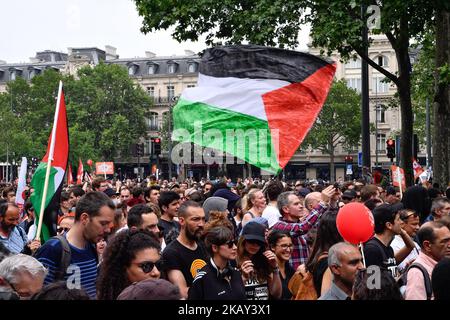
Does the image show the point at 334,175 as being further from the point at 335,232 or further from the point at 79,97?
the point at 335,232

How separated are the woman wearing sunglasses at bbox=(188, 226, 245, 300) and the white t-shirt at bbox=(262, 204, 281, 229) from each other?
316cm

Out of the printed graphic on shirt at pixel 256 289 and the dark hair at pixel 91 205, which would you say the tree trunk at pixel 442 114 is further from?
the dark hair at pixel 91 205

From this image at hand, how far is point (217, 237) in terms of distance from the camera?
6.09 meters

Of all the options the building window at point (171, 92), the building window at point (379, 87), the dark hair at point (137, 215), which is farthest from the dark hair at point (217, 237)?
the building window at point (171, 92)

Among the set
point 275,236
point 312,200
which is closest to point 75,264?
point 275,236

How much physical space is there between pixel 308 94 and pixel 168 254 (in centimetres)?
327

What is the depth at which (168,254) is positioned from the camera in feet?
21.2

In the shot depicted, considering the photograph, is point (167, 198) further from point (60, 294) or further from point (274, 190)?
point (60, 294)

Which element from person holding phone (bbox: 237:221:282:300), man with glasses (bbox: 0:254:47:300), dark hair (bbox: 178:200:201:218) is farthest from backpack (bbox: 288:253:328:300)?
man with glasses (bbox: 0:254:47:300)

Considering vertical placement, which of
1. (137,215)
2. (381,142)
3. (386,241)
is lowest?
(386,241)

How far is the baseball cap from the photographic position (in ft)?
12.4

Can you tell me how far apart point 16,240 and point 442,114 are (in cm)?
1413

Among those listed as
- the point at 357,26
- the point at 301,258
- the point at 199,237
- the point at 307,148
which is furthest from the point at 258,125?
the point at 307,148

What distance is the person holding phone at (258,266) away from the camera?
6.27m
